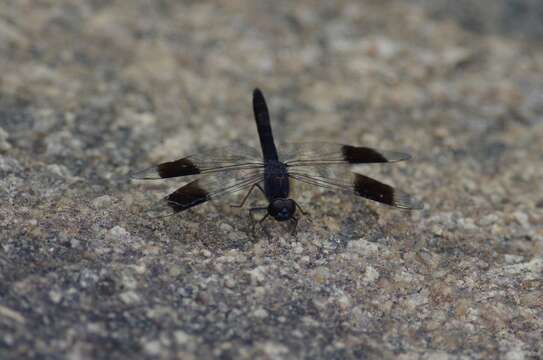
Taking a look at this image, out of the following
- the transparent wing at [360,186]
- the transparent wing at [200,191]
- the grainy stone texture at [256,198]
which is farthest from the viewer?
the transparent wing at [360,186]

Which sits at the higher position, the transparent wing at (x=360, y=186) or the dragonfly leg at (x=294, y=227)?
the transparent wing at (x=360, y=186)

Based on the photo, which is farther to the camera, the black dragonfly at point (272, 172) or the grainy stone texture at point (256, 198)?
the black dragonfly at point (272, 172)

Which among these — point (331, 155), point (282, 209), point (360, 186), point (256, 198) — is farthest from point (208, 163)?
point (360, 186)

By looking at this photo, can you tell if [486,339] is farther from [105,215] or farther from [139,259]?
[105,215]

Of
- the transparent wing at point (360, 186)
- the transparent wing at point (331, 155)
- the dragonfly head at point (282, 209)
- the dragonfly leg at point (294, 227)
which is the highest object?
the transparent wing at point (331, 155)

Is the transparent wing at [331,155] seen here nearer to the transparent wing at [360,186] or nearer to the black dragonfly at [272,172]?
the black dragonfly at [272,172]

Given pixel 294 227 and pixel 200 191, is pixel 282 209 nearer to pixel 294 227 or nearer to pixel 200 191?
pixel 294 227

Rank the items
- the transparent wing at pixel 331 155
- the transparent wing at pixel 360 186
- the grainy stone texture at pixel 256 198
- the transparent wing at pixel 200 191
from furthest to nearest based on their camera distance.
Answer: the transparent wing at pixel 331 155
the transparent wing at pixel 360 186
the transparent wing at pixel 200 191
the grainy stone texture at pixel 256 198

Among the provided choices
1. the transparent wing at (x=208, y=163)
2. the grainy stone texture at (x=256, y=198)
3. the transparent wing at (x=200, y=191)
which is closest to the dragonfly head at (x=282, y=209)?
the grainy stone texture at (x=256, y=198)
